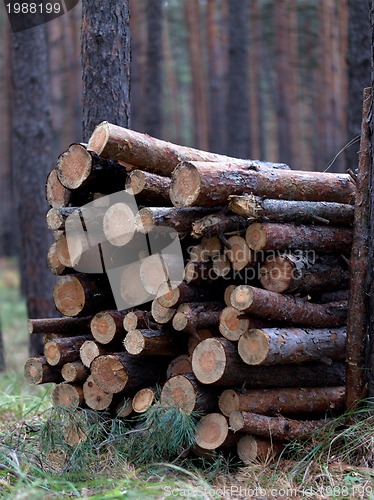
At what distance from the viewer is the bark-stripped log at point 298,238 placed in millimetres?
4230

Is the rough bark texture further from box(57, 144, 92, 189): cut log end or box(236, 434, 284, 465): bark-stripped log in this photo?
box(57, 144, 92, 189): cut log end

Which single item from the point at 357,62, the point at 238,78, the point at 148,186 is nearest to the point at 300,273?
the point at 148,186

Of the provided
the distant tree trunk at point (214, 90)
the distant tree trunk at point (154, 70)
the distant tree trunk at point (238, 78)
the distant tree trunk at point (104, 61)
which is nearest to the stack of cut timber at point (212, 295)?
the distant tree trunk at point (104, 61)

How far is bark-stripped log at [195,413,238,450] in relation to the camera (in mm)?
4215

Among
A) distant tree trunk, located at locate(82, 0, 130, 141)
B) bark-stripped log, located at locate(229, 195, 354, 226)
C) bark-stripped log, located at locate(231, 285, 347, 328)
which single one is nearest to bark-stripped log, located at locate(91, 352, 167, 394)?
bark-stripped log, located at locate(231, 285, 347, 328)

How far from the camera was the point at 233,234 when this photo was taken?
4.34 metres

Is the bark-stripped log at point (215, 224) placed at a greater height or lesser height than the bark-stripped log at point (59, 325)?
greater

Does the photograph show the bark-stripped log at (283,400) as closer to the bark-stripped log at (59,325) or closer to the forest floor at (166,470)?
the forest floor at (166,470)

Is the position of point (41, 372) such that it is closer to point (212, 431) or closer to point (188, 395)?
point (188, 395)

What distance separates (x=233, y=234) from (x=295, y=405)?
1243 mm

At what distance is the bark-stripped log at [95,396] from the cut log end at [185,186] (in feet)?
4.95

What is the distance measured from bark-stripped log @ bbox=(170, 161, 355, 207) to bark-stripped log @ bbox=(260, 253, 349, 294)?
0.47 metres

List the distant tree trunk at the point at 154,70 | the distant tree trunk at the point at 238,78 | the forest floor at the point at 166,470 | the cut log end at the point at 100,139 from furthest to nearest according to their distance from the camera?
the distant tree trunk at the point at 238,78
the distant tree trunk at the point at 154,70
the cut log end at the point at 100,139
the forest floor at the point at 166,470

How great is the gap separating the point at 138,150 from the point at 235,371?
163cm
